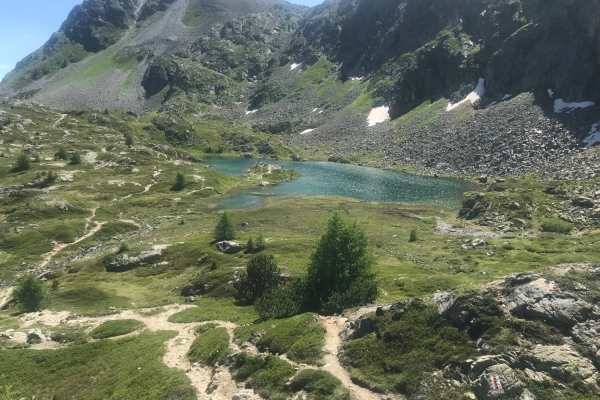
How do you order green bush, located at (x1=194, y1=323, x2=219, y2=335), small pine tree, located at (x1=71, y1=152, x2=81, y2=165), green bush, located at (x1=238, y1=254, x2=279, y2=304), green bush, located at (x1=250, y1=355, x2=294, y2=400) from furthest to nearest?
small pine tree, located at (x1=71, y1=152, x2=81, y2=165)
green bush, located at (x1=238, y1=254, x2=279, y2=304)
green bush, located at (x1=194, y1=323, x2=219, y2=335)
green bush, located at (x1=250, y1=355, x2=294, y2=400)

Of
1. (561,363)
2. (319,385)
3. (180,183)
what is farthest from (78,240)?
(561,363)

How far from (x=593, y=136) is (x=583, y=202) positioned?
69817mm

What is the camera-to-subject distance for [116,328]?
140 ft

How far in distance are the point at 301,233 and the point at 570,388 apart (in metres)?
76.7

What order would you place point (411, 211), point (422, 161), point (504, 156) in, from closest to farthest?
point (411, 211)
point (504, 156)
point (422, 161)

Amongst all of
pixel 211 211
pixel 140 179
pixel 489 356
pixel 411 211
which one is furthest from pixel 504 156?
pixel 489 356

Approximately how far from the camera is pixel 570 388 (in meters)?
18.4

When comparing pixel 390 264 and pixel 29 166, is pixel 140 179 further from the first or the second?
pixel 390 264

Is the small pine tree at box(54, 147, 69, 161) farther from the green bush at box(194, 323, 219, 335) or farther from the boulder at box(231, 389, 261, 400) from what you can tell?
the boulder at box(231, 389, 261, 400)

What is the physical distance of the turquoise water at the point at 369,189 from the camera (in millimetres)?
135875

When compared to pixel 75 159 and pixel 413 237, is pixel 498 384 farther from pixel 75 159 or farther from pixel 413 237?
pixel 75 159

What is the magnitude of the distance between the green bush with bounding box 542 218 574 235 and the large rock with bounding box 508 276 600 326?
71.0 meters

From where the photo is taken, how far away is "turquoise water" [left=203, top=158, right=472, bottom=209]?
446 ft

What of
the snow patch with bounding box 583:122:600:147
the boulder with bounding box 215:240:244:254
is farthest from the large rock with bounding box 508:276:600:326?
the snow patch with bounding box 583:122:600:147
